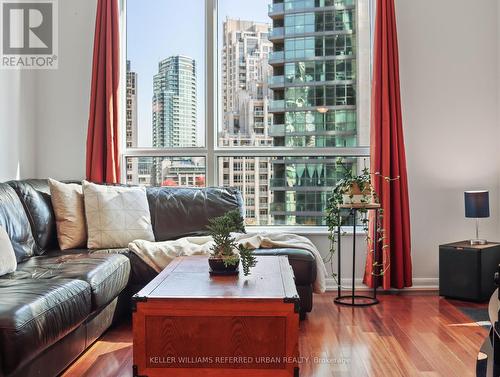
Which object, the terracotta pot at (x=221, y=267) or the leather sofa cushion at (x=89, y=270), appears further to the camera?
the leather sofa cushion at (x=89, y=270)

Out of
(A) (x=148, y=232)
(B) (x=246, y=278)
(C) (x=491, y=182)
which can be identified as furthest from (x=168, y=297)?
(C) (x=491, y=182)

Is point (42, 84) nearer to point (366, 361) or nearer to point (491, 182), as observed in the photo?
point (366, 361)

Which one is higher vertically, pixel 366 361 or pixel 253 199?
pixel 253 199

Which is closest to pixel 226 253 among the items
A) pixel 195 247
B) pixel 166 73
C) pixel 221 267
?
pixel 221 267

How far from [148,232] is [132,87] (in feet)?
4.99

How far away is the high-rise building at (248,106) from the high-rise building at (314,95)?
0.16 metres

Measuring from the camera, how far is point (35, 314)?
7.50 ft

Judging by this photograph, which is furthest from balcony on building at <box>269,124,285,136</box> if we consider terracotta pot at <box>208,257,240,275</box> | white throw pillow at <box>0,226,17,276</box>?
white throw pillow at <box>0,226,17,276</box>

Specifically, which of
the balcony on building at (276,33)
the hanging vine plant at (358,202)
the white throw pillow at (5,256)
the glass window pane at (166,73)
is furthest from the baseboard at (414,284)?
the white throw pillow at (5,256)

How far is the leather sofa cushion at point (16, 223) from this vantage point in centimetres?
341

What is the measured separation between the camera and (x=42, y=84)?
16.0 ft

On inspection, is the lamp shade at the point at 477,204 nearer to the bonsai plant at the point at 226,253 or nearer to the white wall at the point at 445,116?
the white wall at the point at 445,116

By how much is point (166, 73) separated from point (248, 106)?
78 cm

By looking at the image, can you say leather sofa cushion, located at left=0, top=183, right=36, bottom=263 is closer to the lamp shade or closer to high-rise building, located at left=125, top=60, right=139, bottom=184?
high-rise building, located at left=125, top=60, right=139, bottom=184
